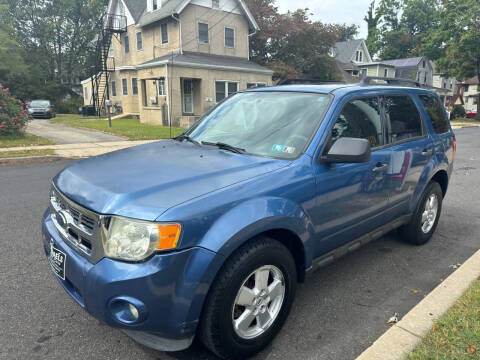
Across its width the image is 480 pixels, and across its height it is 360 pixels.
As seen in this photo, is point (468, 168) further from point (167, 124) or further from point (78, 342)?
point (167, 124)

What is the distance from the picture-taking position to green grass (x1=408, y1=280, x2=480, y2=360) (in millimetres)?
2309

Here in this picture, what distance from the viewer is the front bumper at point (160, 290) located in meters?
1.98

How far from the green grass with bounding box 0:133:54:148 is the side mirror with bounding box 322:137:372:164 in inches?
456

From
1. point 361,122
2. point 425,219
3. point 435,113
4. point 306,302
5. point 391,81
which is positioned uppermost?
point 391,81

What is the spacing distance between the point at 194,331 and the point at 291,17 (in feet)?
108

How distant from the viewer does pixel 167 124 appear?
21.6 meters

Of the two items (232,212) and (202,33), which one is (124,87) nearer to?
(202,33)

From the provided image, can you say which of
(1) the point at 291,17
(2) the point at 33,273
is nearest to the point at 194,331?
(2) the point at 33,273

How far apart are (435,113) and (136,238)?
3976 millimetres

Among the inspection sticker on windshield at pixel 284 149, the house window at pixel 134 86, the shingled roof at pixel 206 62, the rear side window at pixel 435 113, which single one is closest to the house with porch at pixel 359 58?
the shingled roof at pixel 206 62

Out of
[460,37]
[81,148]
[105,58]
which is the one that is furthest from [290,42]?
[81,148]

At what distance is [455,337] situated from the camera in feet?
8.07

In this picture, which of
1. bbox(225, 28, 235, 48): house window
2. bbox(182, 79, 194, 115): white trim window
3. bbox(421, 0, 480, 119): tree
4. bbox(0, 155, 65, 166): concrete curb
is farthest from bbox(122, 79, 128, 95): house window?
bbox(421, 0, 480, 119): tree

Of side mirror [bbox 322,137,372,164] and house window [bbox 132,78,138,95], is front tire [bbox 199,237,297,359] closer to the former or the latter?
side mirror [bbox 322,137,372,164]
